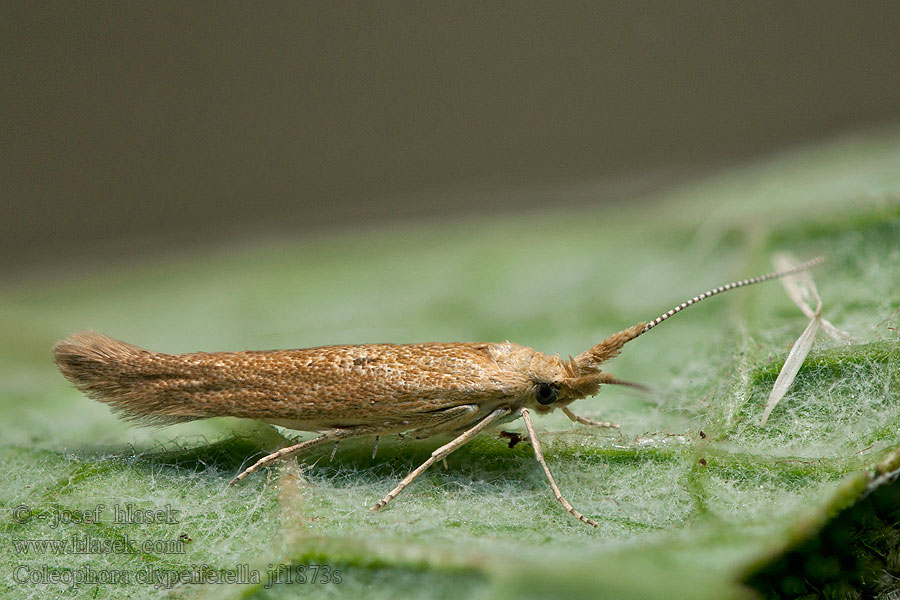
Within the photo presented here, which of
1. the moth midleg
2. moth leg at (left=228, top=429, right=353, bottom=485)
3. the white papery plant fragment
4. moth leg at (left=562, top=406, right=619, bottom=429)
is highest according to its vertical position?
the white papery plant fragment

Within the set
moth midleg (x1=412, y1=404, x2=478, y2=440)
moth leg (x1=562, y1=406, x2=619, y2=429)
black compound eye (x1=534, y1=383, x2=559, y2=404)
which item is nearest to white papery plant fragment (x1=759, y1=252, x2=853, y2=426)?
moth leg (x1=562, y1=406, x2=619, y2=429)

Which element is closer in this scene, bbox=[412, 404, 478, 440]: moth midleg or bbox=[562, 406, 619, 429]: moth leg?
bbox=[412, 404, 478, 440]: moth midleg

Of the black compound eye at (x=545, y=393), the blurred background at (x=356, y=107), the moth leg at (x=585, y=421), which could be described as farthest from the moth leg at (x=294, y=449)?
the blurred background at (x=356, y=107)

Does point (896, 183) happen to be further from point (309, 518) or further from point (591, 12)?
point (591, 12)

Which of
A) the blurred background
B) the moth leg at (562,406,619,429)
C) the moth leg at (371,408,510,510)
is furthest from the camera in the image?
the blurred background

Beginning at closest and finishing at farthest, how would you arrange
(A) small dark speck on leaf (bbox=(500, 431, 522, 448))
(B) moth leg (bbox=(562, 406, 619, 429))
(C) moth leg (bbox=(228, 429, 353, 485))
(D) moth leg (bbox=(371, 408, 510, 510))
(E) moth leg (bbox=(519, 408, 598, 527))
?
(E) moth leg (bbox=(519, 408, 598, 527))
(D) moth leg (bbox=(371, 408, 510, 510))
(C) moth leg (bbox=(228, 429, 353, 485))
(A) small dark speck on leaf (bbox=(500, 431, 522, 448))
(B) moth leg (bbox=(562, 406, 619, 429))

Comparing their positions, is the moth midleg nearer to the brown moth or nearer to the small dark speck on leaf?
the brown moth

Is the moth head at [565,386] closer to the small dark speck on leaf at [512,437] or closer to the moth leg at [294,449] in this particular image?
the small dark speck on leaf at [512,437]

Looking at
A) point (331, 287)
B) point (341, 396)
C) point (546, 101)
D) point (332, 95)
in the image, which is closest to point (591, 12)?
point (546, 101)

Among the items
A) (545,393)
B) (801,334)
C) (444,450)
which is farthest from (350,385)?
(801,334)
